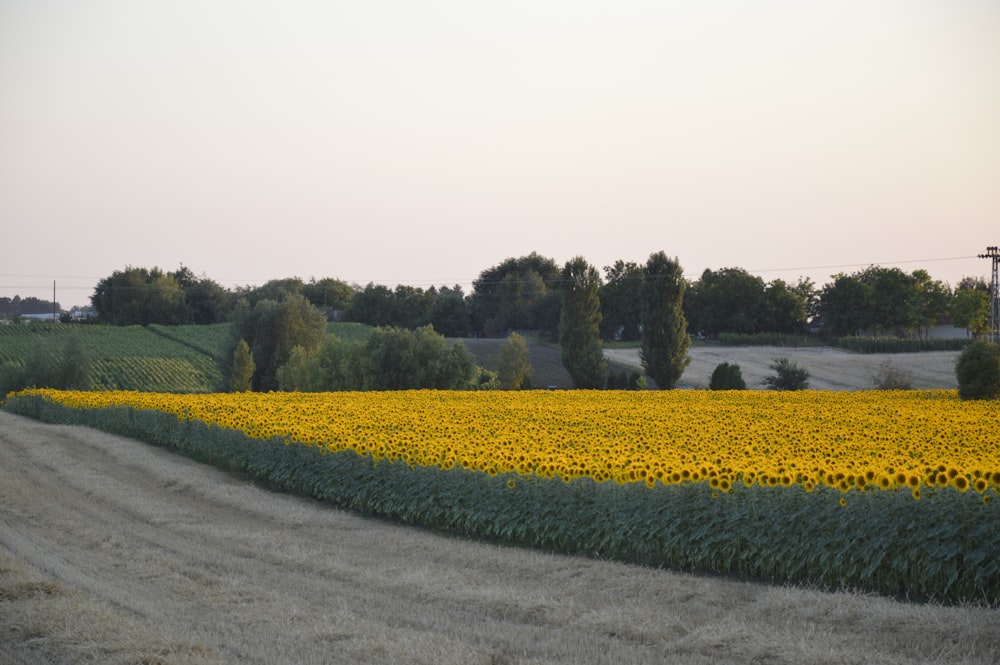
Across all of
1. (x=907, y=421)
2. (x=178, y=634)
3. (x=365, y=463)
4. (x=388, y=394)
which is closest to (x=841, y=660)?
(x=178, y=634)

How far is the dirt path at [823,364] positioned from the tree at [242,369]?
2708 centimetres

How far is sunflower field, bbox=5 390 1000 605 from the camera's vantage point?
11.2m

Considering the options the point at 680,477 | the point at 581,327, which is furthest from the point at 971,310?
the point at 680,477

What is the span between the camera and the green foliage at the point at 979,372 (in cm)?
3706

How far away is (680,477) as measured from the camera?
13.7 meters

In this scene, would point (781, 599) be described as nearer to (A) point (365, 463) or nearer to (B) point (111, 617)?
(B) point (111, 617)

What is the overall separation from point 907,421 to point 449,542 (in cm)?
1306

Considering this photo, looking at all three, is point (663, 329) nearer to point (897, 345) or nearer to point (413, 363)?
point (413, 363)

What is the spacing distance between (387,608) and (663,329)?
53.0m

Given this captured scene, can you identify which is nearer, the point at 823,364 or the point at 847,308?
the point at 823,364

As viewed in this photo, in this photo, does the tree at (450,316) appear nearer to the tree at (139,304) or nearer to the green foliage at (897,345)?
the tree at (139,304)

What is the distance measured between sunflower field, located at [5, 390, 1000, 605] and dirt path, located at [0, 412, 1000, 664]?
807mm

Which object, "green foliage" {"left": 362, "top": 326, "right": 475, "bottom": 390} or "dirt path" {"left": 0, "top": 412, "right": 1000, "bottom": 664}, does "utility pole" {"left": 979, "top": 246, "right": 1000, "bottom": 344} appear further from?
"dirt path" {"left": 0, "top": 412, "right": 1000, "bottom": 664}

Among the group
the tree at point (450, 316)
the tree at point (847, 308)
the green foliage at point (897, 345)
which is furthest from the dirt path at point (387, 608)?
the tree at point (450, 316)
